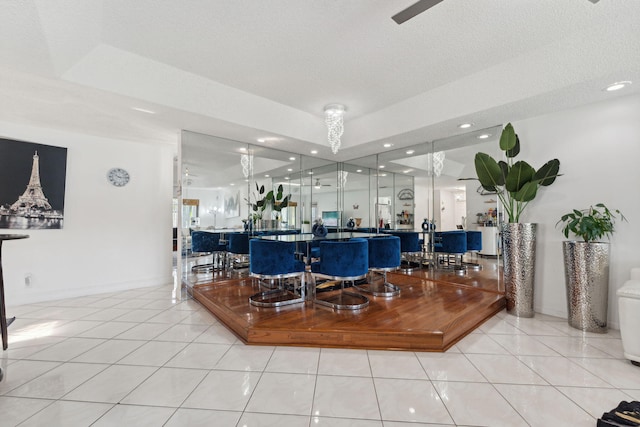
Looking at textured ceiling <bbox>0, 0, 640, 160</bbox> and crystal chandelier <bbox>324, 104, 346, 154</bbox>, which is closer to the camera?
textured ceiling <bbox>0, 0, 640, 160</bbox>

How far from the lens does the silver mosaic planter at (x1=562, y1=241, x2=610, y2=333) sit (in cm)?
300

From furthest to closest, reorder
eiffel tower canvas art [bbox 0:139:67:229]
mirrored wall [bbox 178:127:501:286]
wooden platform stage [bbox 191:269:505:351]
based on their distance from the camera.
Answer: mirrored wall [bbox 178:127:501:286] < eiffel tower canvas art [bbox 0:139:67:229] < wooden platform stage [bbox 191:269:505:351]

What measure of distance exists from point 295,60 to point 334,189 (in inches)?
147

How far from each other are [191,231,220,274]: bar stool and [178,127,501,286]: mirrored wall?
177 mm

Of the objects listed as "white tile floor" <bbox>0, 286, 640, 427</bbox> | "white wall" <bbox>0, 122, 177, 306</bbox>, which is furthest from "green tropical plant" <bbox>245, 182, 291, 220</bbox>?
"white tile floor" <bbox>0, 286, 640, 427</bbox>

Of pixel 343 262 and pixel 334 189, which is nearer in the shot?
pixel 343 262

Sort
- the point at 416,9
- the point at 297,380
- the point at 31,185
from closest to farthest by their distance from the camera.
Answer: the point at 416,9 → the point at 297,380 → the point at 31,185

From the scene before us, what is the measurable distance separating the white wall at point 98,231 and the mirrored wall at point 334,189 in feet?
4.45

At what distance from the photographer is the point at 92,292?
183 inches

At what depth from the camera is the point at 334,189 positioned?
6668 millimetres

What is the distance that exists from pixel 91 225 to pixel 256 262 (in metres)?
3.41

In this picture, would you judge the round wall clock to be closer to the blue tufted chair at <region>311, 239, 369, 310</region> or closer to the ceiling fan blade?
the blue tufted chair at <region>311, 239, 369, 310</region>

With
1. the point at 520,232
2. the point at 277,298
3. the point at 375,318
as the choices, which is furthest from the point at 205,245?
the point at 520,232

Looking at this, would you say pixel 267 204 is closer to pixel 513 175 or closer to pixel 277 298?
pixel 277 298
